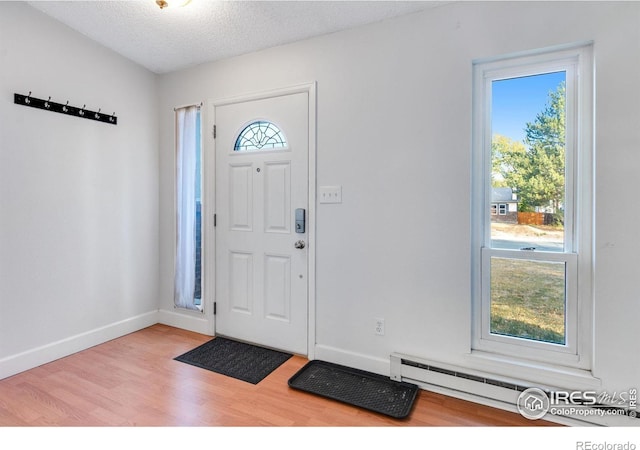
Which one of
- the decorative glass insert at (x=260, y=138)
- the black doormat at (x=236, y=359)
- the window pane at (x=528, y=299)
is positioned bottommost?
the black doormat at (x=236, y=359)

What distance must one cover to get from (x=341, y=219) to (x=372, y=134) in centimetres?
64

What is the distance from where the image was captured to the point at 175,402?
2045mm

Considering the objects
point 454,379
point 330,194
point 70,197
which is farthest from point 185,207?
point 454,379

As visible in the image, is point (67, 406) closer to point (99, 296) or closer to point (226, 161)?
point (99, 296)

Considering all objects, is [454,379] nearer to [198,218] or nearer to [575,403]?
[575,403]

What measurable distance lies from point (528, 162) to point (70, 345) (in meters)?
3.61

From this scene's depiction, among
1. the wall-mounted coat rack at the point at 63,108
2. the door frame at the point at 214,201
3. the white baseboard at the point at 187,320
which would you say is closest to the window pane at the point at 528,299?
the door frame at the point at 214,201

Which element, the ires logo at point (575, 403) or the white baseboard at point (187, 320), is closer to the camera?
the ires logo at point (575, 403)

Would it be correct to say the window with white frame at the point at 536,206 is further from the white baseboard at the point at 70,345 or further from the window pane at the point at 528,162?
the white baseboard at the point at 70,345

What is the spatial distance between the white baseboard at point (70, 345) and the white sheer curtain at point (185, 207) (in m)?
0.41

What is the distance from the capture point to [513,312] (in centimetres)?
209

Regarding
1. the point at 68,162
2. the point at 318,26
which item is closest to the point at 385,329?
the point at 318,26

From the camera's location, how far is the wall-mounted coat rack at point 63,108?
241cm

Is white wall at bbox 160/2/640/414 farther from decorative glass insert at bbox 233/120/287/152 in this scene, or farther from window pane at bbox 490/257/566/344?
decorative glass insert at bbox 233/120/287/152
